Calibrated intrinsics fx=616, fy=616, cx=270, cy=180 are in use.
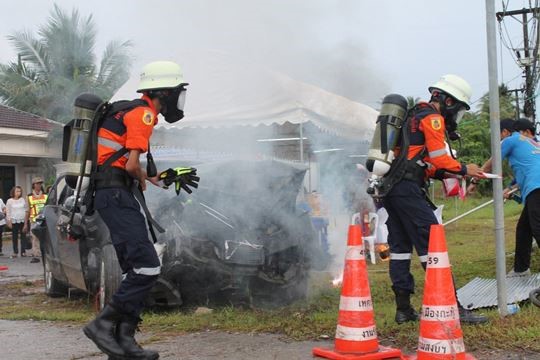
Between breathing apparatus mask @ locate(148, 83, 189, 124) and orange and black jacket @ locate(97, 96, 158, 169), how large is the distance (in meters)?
0.10

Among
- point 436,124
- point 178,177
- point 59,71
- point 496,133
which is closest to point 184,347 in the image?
point 178,177

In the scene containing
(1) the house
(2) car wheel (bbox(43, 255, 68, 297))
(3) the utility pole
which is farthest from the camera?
(3) the utility pole

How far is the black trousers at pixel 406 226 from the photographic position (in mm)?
4672

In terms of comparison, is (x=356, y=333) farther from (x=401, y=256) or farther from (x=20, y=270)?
(x=20, y=270)

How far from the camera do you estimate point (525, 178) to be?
645 cm

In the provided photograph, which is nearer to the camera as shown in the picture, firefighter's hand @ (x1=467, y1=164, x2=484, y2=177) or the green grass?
the green grass

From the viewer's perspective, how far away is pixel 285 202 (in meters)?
6.02

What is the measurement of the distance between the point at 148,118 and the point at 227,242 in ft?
6.24

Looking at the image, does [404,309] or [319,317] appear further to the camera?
[319,317]

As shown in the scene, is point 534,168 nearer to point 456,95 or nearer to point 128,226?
point 456,95

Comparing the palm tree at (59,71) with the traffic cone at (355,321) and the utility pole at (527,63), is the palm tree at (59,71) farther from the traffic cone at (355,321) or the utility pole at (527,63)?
the utility pole at (527,63)

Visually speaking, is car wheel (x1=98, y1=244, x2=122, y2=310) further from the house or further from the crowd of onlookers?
the house

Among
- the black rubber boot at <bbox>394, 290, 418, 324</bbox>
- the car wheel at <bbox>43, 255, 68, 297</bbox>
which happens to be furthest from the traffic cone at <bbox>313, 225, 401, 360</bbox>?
the car wheel at <bbox>43, 255, 68, 297</bbox>

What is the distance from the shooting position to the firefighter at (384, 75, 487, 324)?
15.0 ft
